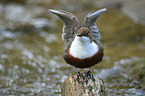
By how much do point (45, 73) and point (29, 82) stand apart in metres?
0.71

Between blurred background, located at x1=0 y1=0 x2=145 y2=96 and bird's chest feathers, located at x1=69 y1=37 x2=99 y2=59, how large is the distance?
1.98 meters

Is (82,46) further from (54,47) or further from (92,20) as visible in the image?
(54,47)

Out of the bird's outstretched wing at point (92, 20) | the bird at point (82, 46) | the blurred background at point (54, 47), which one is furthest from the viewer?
the blurred background at point (54, 47)

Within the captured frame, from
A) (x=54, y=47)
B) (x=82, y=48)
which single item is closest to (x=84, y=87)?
(x=82, y=48)

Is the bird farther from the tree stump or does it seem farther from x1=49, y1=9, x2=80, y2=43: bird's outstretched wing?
the tree stump

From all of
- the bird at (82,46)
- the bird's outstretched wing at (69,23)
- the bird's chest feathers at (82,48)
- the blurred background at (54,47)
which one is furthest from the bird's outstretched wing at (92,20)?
the blurred background at (54,47)

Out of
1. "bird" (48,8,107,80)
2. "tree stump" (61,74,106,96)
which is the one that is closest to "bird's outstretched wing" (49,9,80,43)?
"bird" (48,8,107,80)

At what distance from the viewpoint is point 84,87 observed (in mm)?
4191

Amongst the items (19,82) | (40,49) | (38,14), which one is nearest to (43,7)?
(38,14)

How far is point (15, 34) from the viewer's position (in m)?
10.3

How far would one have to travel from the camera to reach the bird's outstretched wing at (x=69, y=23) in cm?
415

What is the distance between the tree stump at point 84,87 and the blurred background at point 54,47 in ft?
4.83

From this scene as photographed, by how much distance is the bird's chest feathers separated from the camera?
146 inches

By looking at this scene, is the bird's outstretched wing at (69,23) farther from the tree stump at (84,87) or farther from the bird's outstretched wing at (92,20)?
the tree stump at (84,87)
